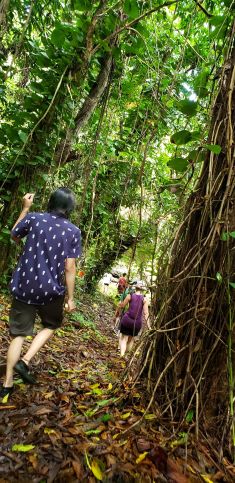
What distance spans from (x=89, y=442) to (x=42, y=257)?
1173mm

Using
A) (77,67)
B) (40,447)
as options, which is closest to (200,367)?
(40,447)

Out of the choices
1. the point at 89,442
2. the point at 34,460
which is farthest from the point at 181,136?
the point at 34,460

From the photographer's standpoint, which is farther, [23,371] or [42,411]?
[23,371]

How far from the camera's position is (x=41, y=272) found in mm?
2484

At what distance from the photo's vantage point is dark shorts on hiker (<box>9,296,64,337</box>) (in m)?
2.50

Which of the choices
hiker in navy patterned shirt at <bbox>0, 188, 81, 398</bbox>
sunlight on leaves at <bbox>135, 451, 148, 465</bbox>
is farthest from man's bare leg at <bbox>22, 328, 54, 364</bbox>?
sunlight on leaves at <bbox>135, 451, 148, 465</bbox>

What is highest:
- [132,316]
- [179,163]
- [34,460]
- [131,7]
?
[131,7]

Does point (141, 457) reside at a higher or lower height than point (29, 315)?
lower

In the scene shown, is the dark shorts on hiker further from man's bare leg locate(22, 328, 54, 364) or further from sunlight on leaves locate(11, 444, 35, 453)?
sunlight on leaves locate(11, 444, 35, 453)

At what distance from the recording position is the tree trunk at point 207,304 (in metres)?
1.97

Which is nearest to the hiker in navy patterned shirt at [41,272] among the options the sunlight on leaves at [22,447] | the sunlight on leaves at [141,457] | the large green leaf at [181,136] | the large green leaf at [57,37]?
the sunlight on leaves at [22,447]

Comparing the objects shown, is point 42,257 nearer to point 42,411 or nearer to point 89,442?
point 42,411

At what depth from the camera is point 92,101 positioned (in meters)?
5.27

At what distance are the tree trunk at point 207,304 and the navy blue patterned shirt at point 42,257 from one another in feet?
2.62
